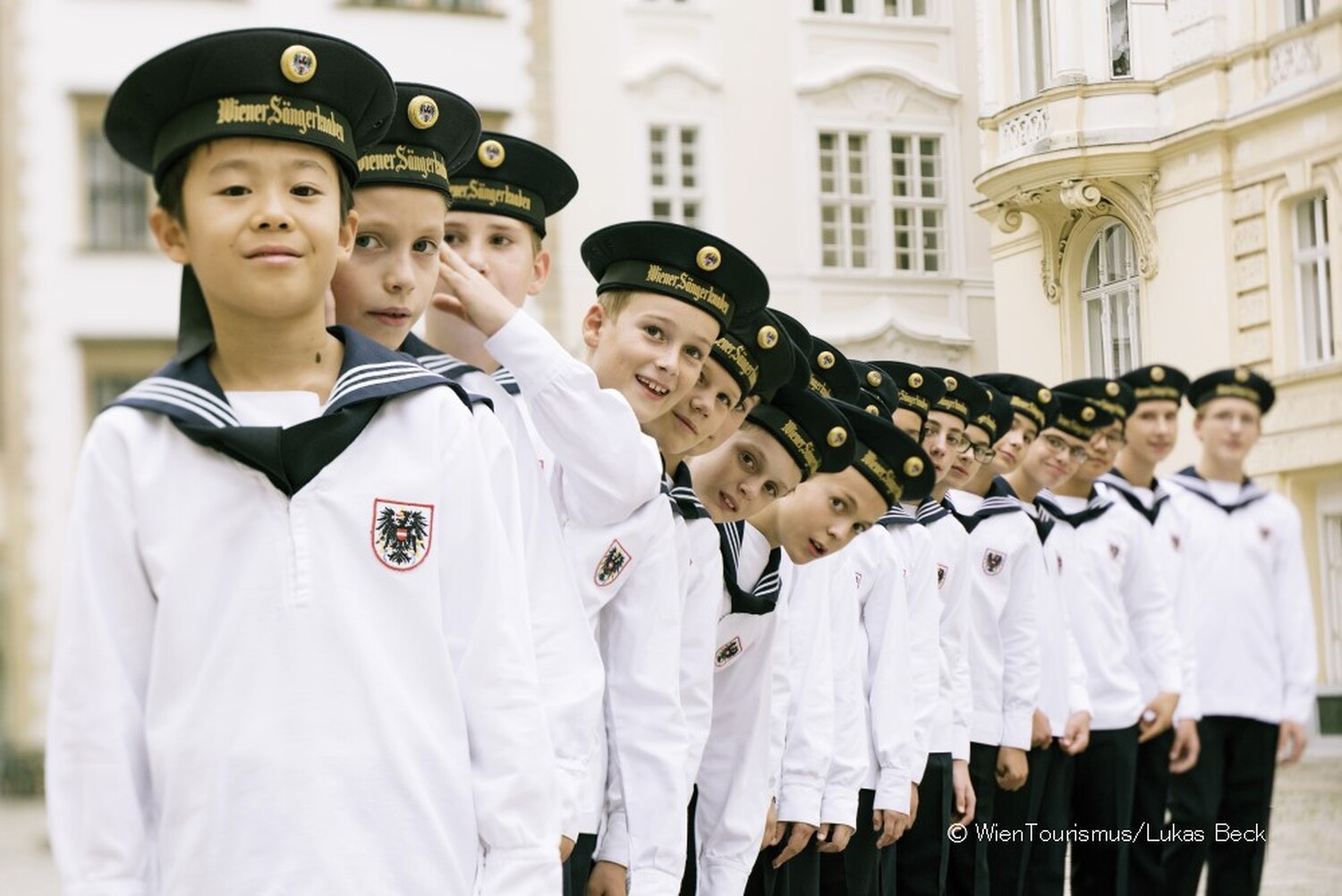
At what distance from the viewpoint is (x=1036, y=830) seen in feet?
19.7

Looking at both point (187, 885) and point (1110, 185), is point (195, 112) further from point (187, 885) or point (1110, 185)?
point (1110, 185)

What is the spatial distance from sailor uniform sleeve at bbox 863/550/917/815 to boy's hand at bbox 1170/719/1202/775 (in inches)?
64.9

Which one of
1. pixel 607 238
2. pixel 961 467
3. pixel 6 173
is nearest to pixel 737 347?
pixel 607 238

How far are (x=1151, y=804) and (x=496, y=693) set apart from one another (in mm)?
4888

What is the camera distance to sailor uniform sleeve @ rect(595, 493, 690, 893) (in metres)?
3.04

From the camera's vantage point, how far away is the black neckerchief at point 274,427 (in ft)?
6.05

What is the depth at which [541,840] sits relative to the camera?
1.94 m

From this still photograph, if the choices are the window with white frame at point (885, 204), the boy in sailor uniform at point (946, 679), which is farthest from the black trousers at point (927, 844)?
the window with white frame at point (885, 204)

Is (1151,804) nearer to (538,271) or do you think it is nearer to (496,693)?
(538,271)

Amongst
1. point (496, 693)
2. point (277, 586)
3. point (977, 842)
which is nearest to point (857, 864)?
point (977, 842)

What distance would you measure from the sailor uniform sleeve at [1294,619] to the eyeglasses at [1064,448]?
578mm

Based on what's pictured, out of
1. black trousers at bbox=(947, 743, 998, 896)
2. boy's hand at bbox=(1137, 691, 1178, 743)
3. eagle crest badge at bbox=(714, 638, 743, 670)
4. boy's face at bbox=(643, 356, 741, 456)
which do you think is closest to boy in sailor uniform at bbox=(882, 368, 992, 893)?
black trousers at bbox=(947, 743, 998, 896)

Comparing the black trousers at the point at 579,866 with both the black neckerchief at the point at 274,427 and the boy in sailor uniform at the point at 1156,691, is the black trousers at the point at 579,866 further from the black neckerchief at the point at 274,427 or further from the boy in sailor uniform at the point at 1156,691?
the boy in sailor uniform at the point at 1156,691

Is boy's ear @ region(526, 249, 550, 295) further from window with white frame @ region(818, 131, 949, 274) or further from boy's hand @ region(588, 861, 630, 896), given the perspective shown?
window with white frame @ region(818, 131, 949, 274)
